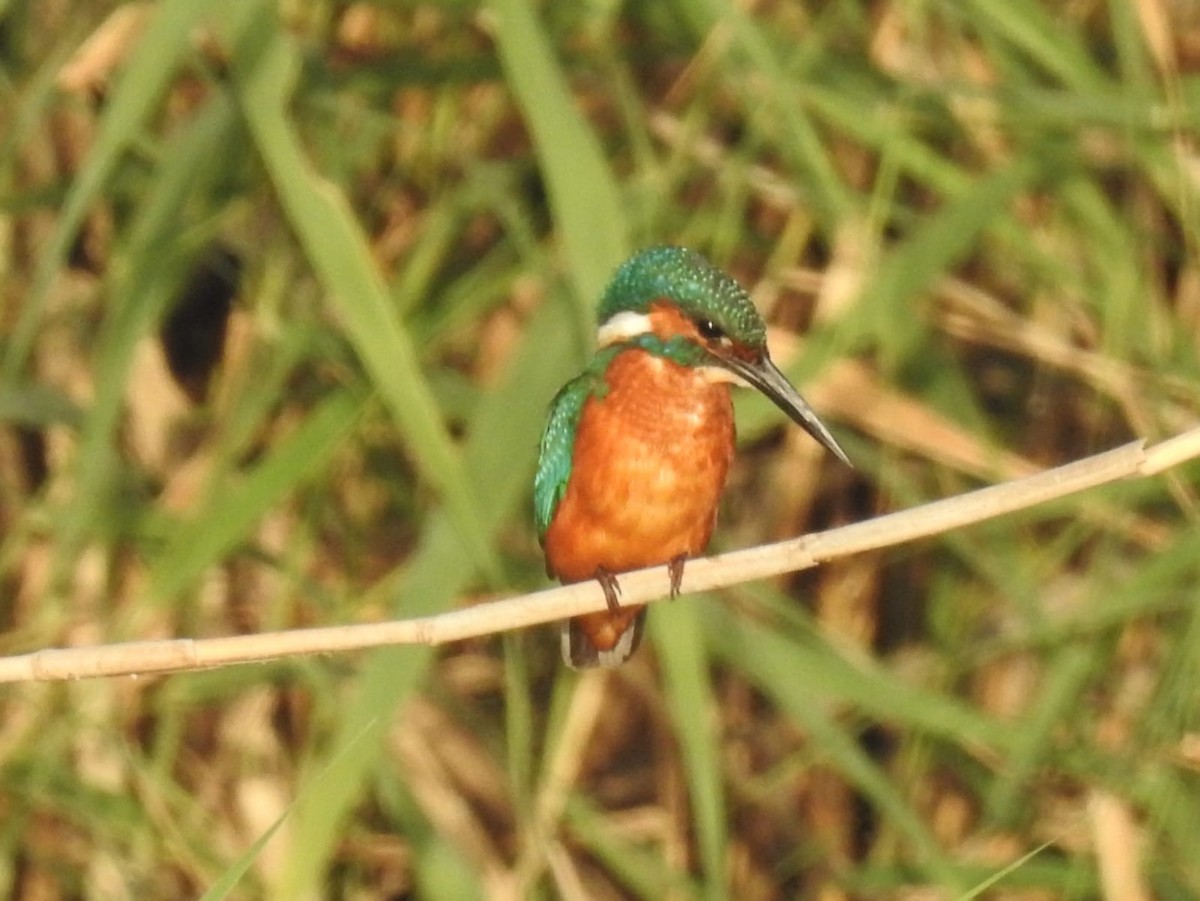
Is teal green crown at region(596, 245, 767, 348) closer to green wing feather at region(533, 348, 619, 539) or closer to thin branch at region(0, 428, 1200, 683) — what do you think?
green wing feather at region(533, 348, 619, 539)

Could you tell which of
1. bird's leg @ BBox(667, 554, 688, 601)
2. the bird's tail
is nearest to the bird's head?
bird's leg @ BBox(667, 554, 688, 601)

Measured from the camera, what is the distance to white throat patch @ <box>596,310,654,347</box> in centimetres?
220

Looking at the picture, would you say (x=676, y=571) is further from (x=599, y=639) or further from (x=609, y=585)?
(x=599, y=639)

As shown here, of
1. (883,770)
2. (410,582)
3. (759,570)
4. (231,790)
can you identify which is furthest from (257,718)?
(759,570)

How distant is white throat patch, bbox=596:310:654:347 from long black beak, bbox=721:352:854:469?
0.35ft

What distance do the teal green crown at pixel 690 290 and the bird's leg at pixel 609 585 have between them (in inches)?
10.2

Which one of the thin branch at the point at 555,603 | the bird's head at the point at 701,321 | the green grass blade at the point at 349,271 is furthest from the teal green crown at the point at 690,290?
the thin branch at the point at 555,603

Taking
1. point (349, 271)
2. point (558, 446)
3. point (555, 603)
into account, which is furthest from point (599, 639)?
point (555, 603)

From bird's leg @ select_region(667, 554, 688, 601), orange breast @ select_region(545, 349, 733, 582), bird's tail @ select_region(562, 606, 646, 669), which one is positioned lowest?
bird's tail @ select_region(562, 606, 646, 669)

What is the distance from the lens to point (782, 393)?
2064mm

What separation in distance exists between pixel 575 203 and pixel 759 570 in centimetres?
69

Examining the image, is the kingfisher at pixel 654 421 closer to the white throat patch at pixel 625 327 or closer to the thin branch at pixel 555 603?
the white throat patch at pixel 625 327

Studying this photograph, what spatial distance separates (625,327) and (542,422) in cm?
18

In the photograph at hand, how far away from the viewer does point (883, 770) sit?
3066 mm
